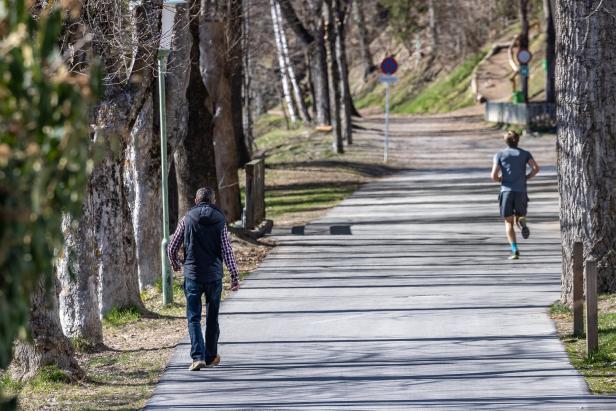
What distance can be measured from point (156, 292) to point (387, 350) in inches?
195

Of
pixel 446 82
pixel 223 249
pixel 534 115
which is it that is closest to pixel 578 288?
pixel 223 249

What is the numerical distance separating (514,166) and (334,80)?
22082 millimetres

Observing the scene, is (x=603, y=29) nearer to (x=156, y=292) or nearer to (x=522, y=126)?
(x=156, y=292)

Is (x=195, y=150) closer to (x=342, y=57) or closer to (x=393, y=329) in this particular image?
(x=393, y=329)

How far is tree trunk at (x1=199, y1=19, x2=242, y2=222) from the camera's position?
21484 millimetres

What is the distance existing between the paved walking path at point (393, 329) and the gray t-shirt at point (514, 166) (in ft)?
3.43

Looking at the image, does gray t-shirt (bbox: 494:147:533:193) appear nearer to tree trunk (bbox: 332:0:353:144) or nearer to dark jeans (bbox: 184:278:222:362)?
dark jeans (bbox: 184:278:222:362)

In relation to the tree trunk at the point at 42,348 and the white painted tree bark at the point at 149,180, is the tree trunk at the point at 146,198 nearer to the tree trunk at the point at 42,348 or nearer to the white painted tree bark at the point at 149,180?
the white painted tree bark at the point at 149,180

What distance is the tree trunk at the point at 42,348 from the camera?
33.3ft

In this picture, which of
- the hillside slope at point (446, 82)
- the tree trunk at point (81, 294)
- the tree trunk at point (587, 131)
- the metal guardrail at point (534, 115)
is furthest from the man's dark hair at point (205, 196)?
the hillside slope at point (446, 82)

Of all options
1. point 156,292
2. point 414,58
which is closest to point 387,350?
point 156,292

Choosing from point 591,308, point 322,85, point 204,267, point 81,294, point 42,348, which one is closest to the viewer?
point 42,348

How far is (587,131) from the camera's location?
1273 cm

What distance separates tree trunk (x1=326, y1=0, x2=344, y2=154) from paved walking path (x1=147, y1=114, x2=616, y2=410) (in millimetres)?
16682
